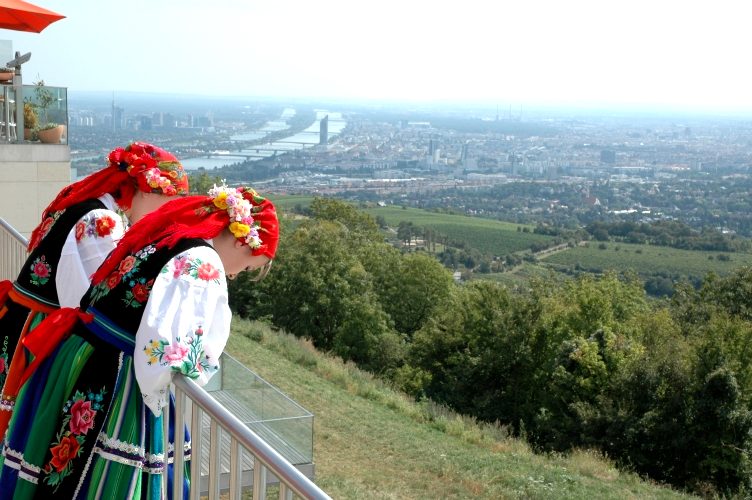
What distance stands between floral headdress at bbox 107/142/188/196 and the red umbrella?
5.42 metres

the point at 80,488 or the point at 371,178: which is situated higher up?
the point at 80,488

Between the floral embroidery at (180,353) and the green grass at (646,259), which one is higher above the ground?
the floral embroidery at (180,353)

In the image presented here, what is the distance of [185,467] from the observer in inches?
103

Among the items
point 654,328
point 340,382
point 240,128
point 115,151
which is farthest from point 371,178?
point 115,151

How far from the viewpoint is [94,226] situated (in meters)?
3.25

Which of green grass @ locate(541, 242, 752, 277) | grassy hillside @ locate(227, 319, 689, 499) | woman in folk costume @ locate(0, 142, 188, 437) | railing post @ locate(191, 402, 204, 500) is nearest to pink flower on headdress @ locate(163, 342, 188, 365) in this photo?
railing post @ locate(191, 402, 204, 500)

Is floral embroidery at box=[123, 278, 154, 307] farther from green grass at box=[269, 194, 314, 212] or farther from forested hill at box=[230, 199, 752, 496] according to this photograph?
green grass at box=[269, 194, 314, 212]

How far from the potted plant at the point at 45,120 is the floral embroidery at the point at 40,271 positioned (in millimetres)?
7960

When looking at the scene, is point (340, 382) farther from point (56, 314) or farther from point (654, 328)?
point (654, 328)

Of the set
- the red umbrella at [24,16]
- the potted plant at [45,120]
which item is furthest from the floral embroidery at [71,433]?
the potted plant at [45,120]

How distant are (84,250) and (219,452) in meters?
1.25

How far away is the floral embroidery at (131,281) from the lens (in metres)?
2.53

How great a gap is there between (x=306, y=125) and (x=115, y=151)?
185 meters

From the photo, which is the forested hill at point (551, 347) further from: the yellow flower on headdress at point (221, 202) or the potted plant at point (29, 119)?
the yellow flower on headdress at point (221, 202)
